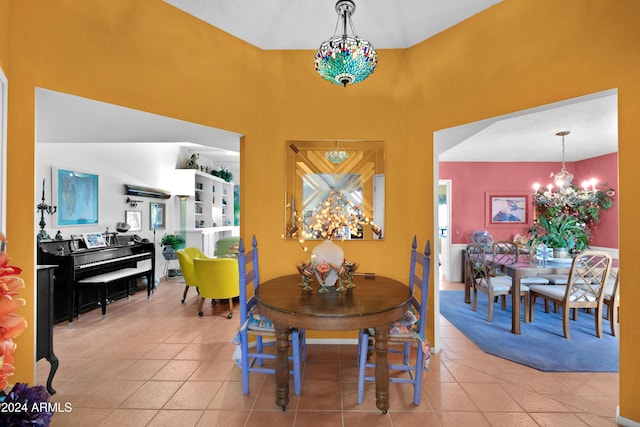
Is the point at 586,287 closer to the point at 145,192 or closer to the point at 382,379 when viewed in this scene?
the point at 382,379

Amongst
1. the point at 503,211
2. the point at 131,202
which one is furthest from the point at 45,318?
the point at 503,211

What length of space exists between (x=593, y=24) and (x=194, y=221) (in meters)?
6.70

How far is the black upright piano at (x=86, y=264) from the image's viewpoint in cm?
360

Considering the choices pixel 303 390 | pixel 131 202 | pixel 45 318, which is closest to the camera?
pixel 45 318

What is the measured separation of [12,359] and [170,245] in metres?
5.59

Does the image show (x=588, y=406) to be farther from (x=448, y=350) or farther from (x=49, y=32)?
(x=49, y=32)

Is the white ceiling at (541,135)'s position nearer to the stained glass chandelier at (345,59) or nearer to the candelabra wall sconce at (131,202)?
Result: the stained glass chandelier at (345,59)

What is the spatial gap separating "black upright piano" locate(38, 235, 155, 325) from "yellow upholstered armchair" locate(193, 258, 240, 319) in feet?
3.88

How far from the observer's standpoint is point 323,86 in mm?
3029

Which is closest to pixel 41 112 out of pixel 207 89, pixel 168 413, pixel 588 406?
pixel 207 89

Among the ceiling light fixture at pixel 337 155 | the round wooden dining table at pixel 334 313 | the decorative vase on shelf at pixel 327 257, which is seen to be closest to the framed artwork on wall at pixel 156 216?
the ceiling light fixture at pixel 337 155

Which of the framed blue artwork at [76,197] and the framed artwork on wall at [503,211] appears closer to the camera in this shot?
the framed blue artwork at [76,197]

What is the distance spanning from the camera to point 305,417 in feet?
6.51

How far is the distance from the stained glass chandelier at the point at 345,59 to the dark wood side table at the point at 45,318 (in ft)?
8.01
